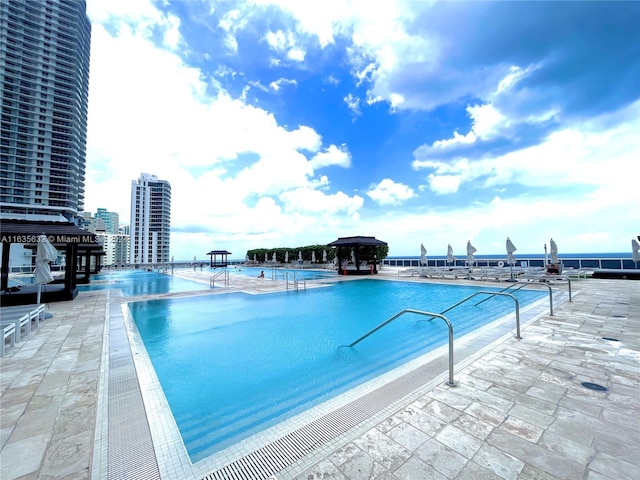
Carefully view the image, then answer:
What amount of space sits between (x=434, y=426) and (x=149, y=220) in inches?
3888

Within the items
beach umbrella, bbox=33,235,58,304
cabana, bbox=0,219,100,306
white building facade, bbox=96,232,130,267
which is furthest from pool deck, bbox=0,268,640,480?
white building facade, bbox=96,232,130,267

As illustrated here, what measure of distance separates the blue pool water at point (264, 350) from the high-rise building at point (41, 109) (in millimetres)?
69084

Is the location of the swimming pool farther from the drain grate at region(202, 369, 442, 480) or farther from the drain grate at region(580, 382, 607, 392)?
the drain grate at region(580, 382, 607, 392)

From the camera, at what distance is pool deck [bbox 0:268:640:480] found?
2.02 meters

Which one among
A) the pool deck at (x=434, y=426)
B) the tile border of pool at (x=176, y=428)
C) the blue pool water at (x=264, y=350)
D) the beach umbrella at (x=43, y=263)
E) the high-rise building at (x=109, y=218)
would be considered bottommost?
the blue pool water at (x=264, y=350)

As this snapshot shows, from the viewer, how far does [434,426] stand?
2.54m

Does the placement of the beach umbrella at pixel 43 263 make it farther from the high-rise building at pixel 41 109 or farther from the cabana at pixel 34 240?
the high-rise building at pixel 41 109

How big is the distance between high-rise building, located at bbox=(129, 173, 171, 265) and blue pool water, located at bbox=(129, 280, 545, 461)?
8566 centimetres

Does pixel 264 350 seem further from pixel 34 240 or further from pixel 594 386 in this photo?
pixel 34 240

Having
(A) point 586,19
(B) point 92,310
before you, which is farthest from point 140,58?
(A) point 586,19

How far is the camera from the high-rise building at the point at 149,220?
265 ft

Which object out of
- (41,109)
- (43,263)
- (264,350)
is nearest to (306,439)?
(264,350)

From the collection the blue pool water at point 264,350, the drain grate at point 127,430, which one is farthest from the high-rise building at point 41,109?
the drain grate at point 127,430

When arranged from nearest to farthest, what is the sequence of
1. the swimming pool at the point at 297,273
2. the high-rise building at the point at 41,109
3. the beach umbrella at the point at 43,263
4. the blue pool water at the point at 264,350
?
the blue pool water at the point at 264,350, the beach umbrella at the point at 43,263, the swimming pool at the point at 297,273, the high-rise building at the point at 41,109
